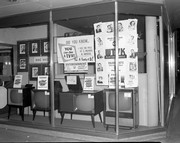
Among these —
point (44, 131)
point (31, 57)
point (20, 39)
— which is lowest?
point (44, 131)

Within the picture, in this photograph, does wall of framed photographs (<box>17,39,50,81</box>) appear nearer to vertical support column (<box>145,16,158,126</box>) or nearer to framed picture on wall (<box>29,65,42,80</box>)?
framed picture on wall (<box>29,65,42,80</box>)

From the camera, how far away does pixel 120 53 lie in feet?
13.2

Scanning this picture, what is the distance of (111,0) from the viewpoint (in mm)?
3666

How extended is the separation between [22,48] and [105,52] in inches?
124

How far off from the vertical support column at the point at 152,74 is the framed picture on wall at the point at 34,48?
10.7ft

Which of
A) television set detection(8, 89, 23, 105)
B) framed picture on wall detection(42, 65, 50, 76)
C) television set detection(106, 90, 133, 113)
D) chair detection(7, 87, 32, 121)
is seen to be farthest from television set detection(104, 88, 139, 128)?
framed picture on wall detection(42, 65, 50, 76)

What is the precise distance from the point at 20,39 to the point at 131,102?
13.7 ft

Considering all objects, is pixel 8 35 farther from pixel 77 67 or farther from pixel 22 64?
pixel 77 67

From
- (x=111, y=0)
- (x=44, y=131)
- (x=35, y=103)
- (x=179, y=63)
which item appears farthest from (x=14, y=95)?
(x=179, y=63)

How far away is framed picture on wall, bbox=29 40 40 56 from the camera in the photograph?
5883mm

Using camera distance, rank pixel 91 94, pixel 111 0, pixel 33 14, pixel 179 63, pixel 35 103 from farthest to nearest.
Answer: pixel 179 63, pixel 35 103, pixel 33 14, pixel 91 94, pixel 111 0

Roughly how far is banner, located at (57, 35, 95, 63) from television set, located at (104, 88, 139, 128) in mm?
965

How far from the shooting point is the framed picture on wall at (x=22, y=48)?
6039 millimetres

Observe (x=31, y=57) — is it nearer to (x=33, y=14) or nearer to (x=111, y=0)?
(x=33, y=14)
